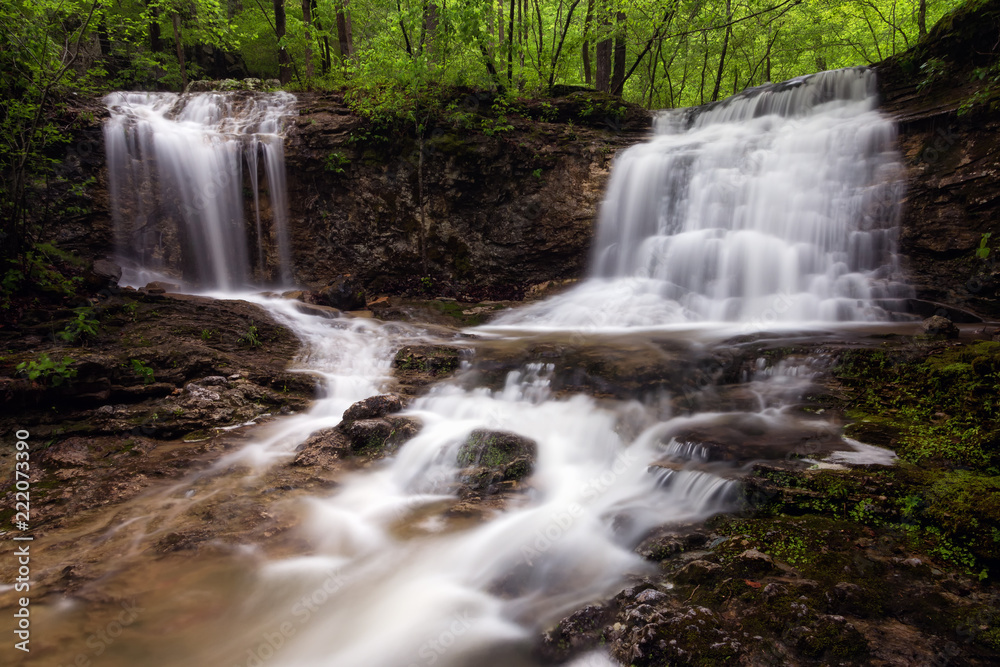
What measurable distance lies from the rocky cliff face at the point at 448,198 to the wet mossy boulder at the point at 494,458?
6360 millimetres

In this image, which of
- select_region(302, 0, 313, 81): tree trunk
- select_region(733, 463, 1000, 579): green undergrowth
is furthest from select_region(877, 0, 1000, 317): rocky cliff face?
select_region(302, 0, 313, 81): tree trunk

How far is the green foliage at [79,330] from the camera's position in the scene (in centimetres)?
592

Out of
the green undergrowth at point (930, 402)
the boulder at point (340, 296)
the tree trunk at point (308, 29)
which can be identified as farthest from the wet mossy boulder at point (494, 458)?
the tree trunk at point (308, 29)

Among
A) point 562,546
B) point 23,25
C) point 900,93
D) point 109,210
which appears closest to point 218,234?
point 109,210

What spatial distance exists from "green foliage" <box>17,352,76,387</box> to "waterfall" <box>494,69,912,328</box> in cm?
666

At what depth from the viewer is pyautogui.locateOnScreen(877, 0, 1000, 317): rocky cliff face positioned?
7.05m

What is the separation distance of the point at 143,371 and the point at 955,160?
1196 centimetres

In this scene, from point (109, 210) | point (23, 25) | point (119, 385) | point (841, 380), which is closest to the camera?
point (841, 380)

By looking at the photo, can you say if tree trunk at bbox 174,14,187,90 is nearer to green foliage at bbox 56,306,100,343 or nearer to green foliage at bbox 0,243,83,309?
green foliage at bbox 0,243,83,309

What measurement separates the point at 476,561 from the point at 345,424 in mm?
2614

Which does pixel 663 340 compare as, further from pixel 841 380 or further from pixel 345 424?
pixel 345 424

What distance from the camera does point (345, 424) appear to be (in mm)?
5621

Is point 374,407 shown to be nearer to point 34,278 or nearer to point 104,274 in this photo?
point 34,278

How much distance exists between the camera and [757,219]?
9242mm
